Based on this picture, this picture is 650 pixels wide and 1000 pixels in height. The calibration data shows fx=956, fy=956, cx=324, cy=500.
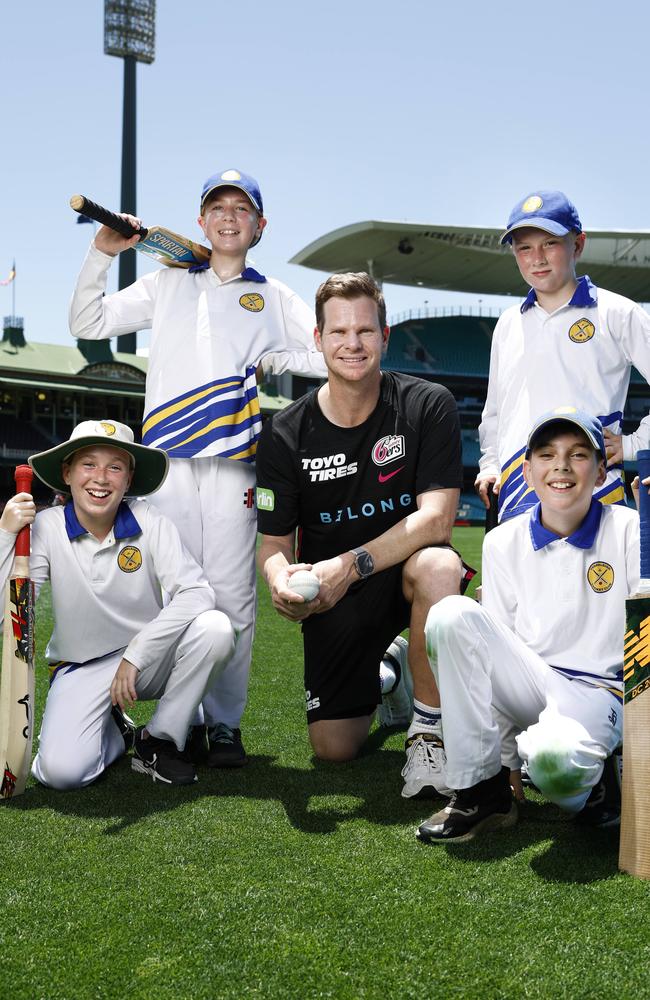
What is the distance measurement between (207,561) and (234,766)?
858mm

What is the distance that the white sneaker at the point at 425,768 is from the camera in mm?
3258

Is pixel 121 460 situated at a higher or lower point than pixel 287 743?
higher

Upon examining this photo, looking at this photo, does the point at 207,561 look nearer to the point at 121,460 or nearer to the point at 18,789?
the point at 121,460

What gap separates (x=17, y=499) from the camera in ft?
11.4

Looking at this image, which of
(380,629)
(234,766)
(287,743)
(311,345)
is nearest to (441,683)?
(380,629)

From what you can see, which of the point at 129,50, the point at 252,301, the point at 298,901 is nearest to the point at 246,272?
the point at 252,301

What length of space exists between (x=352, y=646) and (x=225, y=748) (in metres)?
0.65

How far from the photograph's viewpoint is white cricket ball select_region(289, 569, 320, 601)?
3.20 metres

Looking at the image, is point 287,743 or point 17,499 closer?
point 17,499

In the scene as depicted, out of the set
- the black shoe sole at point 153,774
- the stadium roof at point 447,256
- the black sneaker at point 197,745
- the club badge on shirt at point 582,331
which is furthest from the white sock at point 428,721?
the stadium roof at point 447,256

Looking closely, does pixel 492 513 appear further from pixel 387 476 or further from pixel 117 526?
pixel 117 526

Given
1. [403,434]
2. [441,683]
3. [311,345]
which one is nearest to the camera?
[441,683]

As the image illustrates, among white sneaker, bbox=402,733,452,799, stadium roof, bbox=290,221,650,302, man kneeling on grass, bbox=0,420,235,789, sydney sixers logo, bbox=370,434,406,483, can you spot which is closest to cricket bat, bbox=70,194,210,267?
man kneeling on grass, bbox=0,420,235,789

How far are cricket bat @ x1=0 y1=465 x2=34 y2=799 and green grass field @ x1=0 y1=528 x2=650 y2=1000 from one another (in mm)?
132
